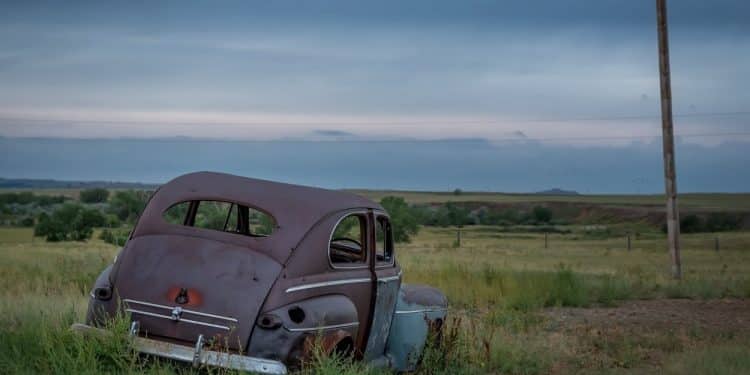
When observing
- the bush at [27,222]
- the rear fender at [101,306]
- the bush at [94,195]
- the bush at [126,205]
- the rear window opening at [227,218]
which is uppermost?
the bush at [94,195]

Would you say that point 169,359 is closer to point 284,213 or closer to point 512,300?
point 284,213

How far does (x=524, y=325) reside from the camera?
16109 mm

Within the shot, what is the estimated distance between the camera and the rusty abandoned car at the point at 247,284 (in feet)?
26.0

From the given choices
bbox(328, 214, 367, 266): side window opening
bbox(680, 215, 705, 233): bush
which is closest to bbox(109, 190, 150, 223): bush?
bbox(680, 215, 705, 233): bush

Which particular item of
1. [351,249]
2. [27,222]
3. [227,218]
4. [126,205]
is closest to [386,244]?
[351,249]

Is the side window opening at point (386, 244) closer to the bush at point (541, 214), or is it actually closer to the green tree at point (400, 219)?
the green tree at point (400, 219)

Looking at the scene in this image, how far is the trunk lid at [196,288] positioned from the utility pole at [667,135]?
1935 cm

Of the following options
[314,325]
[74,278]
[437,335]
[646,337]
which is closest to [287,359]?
[314,325]

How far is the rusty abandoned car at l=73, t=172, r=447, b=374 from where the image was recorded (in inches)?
312

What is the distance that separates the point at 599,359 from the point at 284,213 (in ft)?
20.2

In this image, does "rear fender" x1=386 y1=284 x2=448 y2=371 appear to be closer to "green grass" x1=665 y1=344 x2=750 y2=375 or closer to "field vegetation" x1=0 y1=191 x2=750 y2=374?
"field vegetation" x1=0 y1=191 x2=750 y2=374

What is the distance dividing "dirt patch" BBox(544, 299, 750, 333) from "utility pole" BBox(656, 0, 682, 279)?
4.36 m

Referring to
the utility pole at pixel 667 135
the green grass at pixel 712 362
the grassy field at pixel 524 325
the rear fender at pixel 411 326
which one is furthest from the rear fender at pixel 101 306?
the utility pole at pixel 667 135


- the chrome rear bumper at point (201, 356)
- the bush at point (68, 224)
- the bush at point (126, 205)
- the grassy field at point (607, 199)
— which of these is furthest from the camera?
the grassy field at point (607, 199)
